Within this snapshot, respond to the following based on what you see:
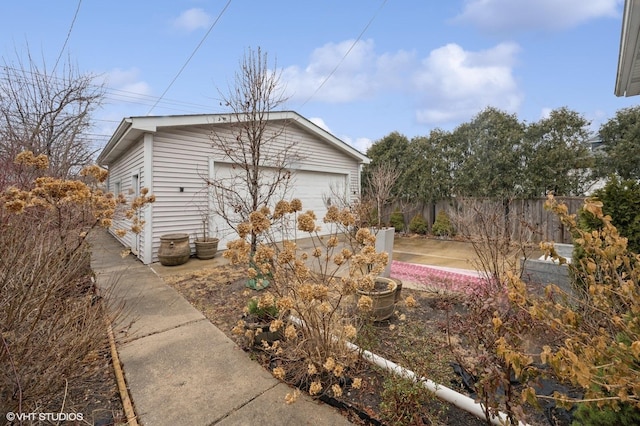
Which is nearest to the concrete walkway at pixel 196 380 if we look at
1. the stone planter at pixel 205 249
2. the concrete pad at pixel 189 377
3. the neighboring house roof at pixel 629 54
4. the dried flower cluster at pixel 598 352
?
the concrete pad at pixel 189 377

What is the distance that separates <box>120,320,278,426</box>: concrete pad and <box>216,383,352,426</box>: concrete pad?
0.06 metres

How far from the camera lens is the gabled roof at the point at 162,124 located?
19.6 feet

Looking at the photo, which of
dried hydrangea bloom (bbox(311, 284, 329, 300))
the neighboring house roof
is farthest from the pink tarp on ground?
the neighboring house roof

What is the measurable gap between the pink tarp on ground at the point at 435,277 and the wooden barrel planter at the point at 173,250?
14.7 feet

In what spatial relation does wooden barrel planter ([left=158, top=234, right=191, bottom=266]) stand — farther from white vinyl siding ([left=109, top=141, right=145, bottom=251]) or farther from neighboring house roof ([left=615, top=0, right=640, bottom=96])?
neighboring house roof ([left=615, top=0, right=640, bottom=96])

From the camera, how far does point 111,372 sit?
101 inches

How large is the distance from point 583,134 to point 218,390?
1115 cm

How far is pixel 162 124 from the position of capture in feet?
20.2

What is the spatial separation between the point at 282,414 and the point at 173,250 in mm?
5018

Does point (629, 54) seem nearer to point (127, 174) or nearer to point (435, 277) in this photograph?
point (435, 277)

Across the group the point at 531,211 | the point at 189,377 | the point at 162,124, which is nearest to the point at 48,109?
the point at 162,124

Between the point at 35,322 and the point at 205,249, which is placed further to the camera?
the point at 205,249

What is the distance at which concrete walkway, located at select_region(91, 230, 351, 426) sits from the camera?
6.54ft

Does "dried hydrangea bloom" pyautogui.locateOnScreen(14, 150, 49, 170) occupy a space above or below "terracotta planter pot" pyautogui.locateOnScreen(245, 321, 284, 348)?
above
